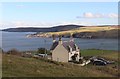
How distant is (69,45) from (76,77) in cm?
3410

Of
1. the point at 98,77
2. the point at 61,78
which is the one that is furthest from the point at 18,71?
the point at 98,77

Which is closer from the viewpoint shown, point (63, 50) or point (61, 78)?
point (61, 78)

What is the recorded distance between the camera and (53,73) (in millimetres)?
16703

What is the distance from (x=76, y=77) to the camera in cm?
1611

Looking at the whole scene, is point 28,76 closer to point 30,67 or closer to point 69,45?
point 30,67

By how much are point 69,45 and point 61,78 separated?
35062 millimetres

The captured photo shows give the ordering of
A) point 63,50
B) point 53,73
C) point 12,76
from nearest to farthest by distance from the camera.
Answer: point 12,76 < point 53,73 < point 63,50

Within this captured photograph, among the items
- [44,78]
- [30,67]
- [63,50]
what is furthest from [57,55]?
[44,78]

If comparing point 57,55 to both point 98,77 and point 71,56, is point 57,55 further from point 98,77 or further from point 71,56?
point 98,77

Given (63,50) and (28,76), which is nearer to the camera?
(28,76)

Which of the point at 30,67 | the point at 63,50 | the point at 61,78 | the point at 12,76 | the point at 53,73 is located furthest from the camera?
the point at 63,50

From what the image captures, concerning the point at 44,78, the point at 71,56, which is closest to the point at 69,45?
the point at 71,56

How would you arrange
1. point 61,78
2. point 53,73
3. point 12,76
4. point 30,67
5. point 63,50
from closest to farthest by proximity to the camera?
point 12,76, point 61,78, point 53,73, point 30,67, point 63,50

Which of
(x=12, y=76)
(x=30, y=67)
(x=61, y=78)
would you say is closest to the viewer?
(x=12, y=76)
